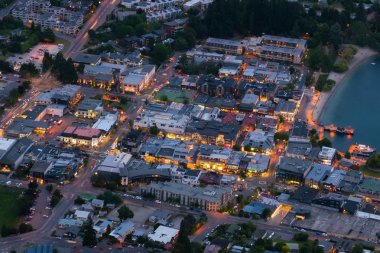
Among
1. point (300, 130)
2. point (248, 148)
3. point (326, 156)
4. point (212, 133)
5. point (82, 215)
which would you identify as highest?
point (300, 130)

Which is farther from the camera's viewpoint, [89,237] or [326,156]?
[326,156]

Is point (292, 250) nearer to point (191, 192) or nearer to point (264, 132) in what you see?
point (191, 192)

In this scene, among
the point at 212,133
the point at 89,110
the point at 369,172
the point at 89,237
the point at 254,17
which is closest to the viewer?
the point at 89,237

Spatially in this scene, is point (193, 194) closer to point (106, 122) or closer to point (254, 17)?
point (106, 122)

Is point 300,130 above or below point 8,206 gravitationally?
above

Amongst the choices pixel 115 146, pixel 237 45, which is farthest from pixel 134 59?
pixel 115 146

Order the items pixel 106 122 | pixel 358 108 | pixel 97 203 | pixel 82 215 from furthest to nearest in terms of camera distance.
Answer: pixel 358 108
pixel 106 122
pixel 97 203
pixel 82 215

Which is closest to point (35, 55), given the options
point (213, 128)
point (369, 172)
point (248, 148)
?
point (213, 128)
